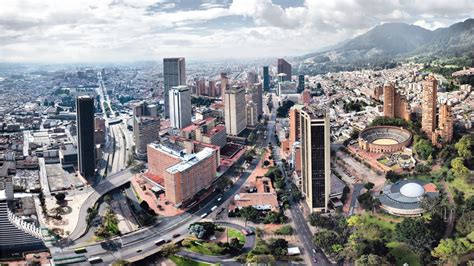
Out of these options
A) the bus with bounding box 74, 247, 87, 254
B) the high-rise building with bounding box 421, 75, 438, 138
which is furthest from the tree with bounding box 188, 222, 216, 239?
the high-rise building with bounding box 421, 75, 438, 138

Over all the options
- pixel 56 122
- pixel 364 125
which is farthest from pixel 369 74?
pixel 56 122

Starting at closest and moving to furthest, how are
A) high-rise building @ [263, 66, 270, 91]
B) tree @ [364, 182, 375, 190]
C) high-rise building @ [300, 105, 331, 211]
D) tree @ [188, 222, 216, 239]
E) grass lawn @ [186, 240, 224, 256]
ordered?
grass lawn @ [186, 240, 224, 256] < tree @ [188, 222, 216, 239] < high-rise building @ [300, 105, 331, 211] < tree @ [364, 182, 375, 190] < high-rise building @ [263, 66, 270, 91]

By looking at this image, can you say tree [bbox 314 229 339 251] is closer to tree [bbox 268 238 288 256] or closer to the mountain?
tree [bbox 268 238 288 256]

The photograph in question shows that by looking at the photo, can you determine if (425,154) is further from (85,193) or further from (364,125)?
(85,193)

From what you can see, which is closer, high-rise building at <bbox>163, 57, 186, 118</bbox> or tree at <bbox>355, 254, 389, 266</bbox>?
tree at <bbox>355, 254, 389, 266</bbox>

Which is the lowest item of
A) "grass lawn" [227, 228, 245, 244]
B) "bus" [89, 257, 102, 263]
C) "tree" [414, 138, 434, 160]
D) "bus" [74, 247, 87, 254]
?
"bus" [89, 257, 102, 263]

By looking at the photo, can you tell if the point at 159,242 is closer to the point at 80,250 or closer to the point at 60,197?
the point at 80,250

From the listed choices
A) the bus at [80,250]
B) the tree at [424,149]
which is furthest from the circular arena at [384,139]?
the bus at [80,250]

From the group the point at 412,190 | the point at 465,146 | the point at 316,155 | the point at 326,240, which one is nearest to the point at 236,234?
the point at 326,240

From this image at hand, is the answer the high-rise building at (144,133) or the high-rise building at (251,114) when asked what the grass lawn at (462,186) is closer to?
the high-rise building at (251,114)
